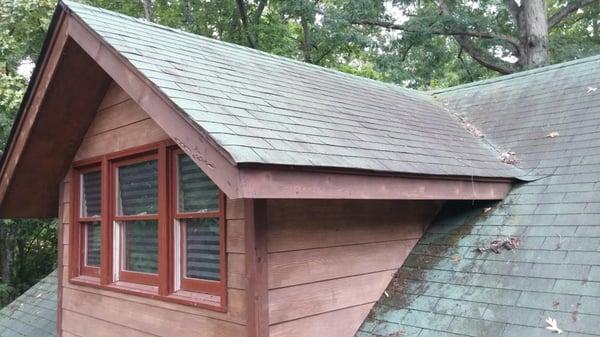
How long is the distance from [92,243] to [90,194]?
493 millimetres

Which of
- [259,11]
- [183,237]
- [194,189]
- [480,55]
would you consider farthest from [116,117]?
[259,11]

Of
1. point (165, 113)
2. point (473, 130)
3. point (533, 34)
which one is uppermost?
point (533, 34)

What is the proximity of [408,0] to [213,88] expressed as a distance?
12.4 m

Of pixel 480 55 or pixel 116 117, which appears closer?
pixel 116 117

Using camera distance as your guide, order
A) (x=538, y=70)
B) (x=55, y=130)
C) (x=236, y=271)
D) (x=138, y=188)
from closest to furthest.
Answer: (x=236, y=271)
(x=138, y=188)
(x=55, y=130)
(x=538, y=70)

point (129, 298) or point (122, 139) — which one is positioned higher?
point (122, 139)

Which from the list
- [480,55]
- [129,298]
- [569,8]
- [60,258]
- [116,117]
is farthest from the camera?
[480,55]

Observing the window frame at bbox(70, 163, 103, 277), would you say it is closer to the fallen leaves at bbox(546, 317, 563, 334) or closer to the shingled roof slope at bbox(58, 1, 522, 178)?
the shingled roof slope at bbox(58, 1, 522, 178)

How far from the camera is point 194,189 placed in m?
3.68

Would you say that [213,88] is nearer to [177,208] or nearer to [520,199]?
[177,208]

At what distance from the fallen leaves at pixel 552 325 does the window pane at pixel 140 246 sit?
9.31ft

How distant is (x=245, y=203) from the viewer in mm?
3049

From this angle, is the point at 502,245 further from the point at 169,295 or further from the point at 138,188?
the point at 138,188

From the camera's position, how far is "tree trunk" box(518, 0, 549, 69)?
13.3 metres
